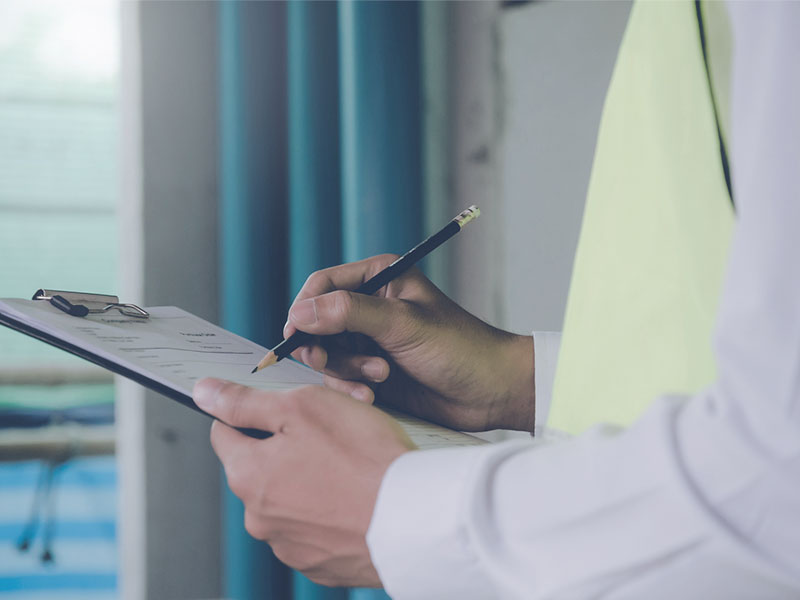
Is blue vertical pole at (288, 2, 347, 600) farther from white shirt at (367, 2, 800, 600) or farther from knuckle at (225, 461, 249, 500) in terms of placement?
white shirt at (367, 2, 800, 600)

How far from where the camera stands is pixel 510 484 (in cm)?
38

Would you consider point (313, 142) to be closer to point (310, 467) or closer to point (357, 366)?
point (357, 366)

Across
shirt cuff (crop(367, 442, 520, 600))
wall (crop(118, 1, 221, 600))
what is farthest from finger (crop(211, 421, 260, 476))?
wall (crop(118, 1, 221, 600))

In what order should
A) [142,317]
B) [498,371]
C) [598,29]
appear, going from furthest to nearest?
[598,29] < [498,371] < [142,317]

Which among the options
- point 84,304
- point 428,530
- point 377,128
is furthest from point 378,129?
point 428,530

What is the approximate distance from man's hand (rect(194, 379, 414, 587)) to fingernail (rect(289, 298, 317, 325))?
0.22 m

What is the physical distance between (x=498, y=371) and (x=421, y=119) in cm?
62

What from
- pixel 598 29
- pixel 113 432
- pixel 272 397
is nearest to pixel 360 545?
pixel 272 397

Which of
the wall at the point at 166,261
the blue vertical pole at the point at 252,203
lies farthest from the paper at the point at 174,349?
the wall at the point at 166,261

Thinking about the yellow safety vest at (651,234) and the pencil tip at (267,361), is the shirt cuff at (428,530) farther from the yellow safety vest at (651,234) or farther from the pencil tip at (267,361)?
the pencil tip at (267,361)

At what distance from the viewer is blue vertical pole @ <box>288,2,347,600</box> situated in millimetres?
1327

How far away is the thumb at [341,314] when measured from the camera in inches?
28.6

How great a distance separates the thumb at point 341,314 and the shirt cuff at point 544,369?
0.17m

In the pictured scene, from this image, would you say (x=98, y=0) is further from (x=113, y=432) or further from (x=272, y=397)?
(x=272, y=397)
